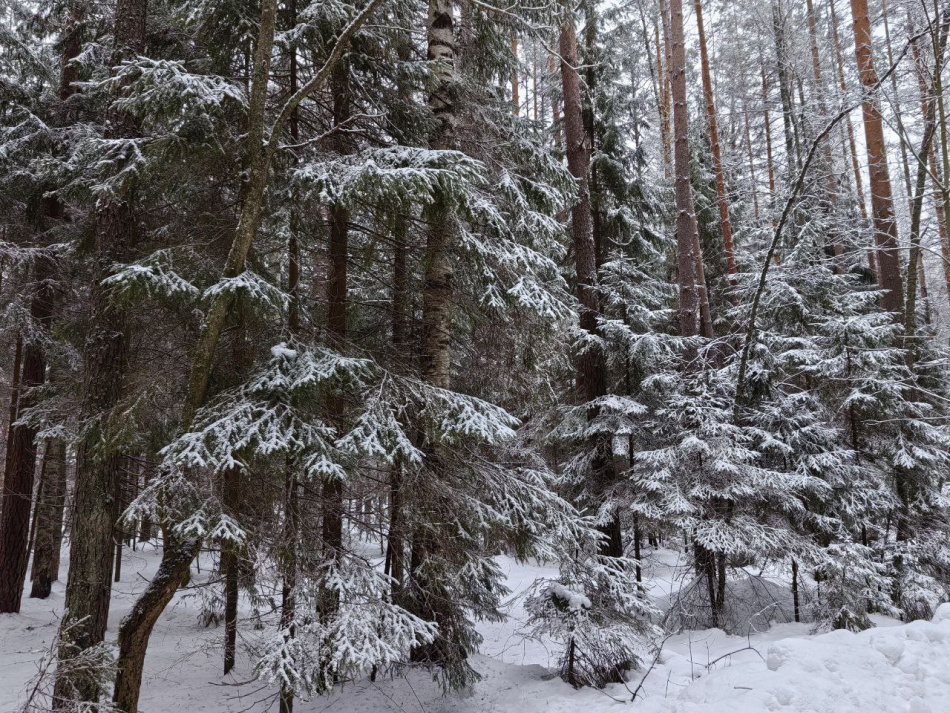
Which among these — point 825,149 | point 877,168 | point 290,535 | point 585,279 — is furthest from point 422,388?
point 877,168

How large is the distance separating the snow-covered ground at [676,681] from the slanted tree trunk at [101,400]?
0.72m

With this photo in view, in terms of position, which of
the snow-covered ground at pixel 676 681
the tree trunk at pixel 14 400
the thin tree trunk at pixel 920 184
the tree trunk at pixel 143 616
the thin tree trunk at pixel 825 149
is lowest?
the snow-covered ground at pixel 676 681

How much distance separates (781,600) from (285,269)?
8.59m

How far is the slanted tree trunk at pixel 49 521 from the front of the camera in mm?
9417

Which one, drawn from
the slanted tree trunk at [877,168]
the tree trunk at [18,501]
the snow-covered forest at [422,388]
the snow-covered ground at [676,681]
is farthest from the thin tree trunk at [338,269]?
the tree trunk at [18,501]

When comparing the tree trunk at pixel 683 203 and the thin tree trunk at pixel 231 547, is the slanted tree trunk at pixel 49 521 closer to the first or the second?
the thin tree trunk at pixel 231 547

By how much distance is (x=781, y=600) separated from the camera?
8.23 m

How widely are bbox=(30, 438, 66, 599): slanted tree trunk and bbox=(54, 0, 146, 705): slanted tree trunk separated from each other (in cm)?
507

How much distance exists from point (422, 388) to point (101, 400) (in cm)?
313

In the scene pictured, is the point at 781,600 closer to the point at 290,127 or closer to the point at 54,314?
the point at 290,127

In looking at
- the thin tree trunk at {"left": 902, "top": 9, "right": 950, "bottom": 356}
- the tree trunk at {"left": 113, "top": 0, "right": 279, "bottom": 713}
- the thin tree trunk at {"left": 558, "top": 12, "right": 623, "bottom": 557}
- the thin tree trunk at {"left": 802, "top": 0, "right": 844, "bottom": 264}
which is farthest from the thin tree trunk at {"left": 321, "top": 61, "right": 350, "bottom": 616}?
the thin tree trunk at {"left": 902, "top": 9, "right": 950, "bottom": 356}

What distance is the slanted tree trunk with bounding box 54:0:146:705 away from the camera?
4.80m

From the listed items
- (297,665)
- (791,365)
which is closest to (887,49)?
(791,365)

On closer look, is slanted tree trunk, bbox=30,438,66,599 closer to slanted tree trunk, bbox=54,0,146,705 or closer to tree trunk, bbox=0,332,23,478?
tree trunk, bbox=0,332,23,478
